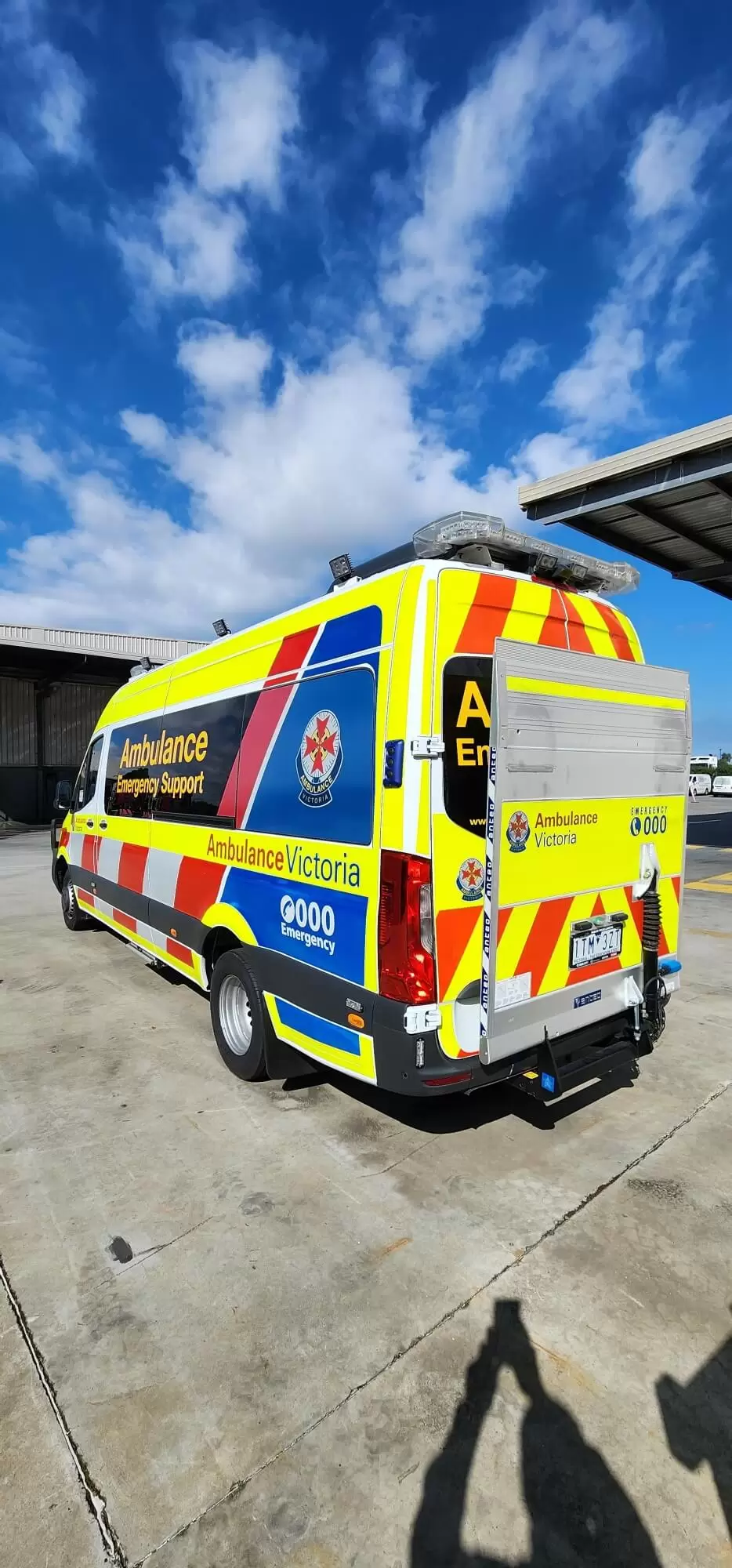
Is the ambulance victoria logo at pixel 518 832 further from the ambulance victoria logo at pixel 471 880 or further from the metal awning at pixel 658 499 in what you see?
the metal awning at pixel 658 499

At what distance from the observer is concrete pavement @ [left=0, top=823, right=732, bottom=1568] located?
1.79m

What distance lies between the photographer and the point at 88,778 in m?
7.44

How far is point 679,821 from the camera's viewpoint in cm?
401

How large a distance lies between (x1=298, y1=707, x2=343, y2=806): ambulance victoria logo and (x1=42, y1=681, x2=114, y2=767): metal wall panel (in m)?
27.6

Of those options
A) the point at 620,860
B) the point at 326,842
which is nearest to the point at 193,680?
the point at 326,842

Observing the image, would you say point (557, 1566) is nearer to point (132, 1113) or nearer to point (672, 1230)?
point (672, 1230)

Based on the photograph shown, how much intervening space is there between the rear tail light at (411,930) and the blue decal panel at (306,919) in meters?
0.21

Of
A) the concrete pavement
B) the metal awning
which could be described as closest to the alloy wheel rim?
the concrete pavement

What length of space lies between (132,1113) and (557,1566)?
9.25 ft

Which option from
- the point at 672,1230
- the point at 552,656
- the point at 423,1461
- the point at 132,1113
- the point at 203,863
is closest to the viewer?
the point at 423,1461

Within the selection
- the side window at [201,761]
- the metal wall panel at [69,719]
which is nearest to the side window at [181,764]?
the side window at [201,761]

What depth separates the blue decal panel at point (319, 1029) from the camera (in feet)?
10.4

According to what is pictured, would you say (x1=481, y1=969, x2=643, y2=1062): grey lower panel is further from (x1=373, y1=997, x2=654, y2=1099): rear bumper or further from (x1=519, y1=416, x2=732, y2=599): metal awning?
(x1=519, y1=416, x2=732, y2=599): metal awning

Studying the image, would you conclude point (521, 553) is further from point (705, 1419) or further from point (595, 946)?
point (705, 1419)
